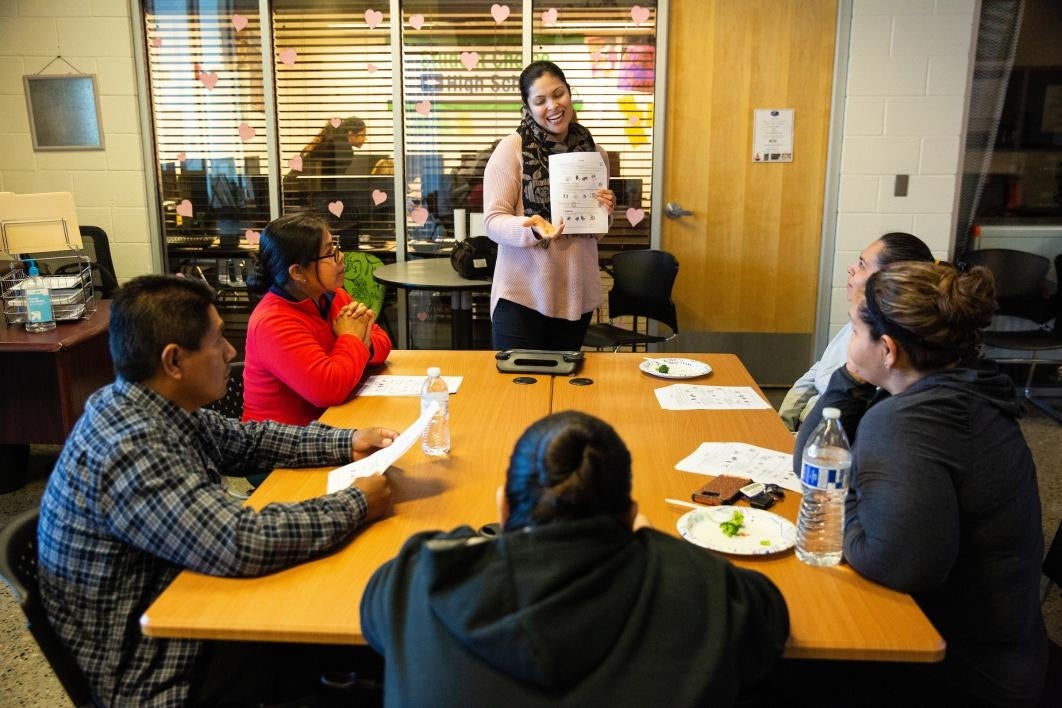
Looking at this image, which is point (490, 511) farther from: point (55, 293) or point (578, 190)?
point (55, 293)

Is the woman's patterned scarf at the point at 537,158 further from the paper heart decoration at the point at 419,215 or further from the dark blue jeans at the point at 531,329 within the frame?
the paper heart decoration at the point at 419,215

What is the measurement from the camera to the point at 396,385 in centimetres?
254

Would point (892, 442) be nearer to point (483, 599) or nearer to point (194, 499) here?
point (483, 599)

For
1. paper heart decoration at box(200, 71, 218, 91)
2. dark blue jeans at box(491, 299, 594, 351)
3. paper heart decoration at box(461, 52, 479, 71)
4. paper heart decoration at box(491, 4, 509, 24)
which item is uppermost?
paper heart decoration at box(491, 4, 509, 24)

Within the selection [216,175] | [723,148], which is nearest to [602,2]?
[723,148]

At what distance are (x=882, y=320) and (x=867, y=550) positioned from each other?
0.38 meters

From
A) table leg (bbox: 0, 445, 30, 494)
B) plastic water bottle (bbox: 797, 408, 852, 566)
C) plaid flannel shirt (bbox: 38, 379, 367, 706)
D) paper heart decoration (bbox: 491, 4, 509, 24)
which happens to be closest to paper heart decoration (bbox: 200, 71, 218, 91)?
paper heart decoration (bbox: 491, 4, 509, 24)

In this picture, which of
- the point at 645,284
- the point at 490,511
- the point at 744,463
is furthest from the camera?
the point at 645,284

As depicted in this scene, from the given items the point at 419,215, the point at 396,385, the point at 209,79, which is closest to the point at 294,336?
the point at 396,385

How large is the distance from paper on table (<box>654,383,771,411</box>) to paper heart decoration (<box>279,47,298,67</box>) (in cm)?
343

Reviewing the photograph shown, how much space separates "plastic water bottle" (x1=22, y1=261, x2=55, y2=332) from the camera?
3.23 m

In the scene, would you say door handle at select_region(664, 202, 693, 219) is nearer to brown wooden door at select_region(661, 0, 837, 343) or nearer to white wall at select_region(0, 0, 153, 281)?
brown wooden door at select_region(661, 0, 837, 343)

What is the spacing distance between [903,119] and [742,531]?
3713 mm

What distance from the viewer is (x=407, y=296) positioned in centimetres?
512
